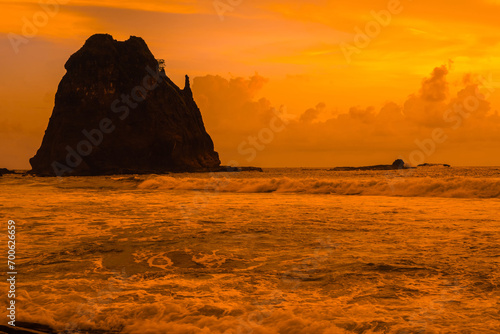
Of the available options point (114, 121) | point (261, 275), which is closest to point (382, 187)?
point (261, 275)

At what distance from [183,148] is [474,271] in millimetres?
121131

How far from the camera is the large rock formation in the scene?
117 m

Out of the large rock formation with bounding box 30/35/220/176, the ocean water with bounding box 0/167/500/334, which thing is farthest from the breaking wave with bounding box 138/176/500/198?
the large rock formation with bounding box 30/35/220/176

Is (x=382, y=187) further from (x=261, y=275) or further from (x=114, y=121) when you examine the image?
(x=114, y=121)

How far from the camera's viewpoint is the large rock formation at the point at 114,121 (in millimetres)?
117250

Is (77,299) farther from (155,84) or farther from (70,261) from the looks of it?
(155,84)

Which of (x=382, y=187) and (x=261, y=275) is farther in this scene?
(x=382, y=187)

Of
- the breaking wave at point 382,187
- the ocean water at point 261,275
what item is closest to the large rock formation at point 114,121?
the breaking wave at point 382,187

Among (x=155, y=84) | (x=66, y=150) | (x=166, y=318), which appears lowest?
(x=166, y=318)

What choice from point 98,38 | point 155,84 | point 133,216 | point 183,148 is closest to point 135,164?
point 183,148

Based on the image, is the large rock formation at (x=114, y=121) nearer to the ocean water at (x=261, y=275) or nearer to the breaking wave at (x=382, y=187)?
the breaking wave at (x=382, y=187)

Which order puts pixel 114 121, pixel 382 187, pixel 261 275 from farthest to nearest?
pixel 114 121
pixel 382 187
pixel 261 275

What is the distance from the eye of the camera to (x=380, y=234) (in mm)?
11984

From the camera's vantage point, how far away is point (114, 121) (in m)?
124
